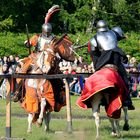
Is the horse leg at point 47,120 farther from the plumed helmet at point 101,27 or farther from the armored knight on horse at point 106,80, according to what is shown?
the plumed helmet at point 101,27

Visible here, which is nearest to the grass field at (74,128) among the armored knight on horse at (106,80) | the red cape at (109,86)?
the armored knight on horse at (106,80)

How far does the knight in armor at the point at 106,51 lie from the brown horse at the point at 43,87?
5.19ft

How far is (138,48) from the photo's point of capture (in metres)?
36.8

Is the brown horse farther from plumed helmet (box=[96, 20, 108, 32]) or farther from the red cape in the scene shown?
the red cape

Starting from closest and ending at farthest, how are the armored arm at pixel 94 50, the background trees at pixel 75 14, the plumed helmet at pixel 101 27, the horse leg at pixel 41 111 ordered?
the armored arm at pixel 94 50 < the plumed helmet at pixel 101 27 < the horse leg at pixel 41 111 < the background trees at pixel 75 14

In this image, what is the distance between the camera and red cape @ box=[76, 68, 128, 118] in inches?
536

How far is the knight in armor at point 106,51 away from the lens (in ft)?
46.2

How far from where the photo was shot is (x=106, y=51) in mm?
14172

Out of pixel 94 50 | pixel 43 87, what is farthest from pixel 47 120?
pixel 94 50

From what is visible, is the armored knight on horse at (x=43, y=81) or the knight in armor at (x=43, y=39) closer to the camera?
the armored knight on horse at (x=43, y=81)

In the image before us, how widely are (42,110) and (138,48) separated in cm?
2159

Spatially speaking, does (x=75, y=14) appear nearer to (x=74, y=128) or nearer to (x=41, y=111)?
(x=74, y=128)

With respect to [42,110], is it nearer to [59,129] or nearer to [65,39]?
[59,129]

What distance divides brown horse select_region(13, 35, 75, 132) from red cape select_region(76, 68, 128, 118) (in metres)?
1.82
